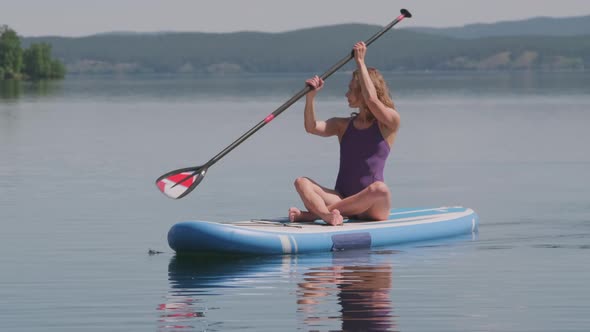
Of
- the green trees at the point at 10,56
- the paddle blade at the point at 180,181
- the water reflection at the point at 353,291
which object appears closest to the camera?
the water reflection at the point at 353,291

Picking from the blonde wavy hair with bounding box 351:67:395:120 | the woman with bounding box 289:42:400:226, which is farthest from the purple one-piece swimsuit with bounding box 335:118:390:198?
the blonde wavy hair with bounding box 351:67:395:120

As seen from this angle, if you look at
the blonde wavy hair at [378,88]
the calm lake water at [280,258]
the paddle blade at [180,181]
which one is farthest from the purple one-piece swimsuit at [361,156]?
the paddle blade at [180,181]

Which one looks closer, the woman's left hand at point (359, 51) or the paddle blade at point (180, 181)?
the woman's left hand at point (359, 51)

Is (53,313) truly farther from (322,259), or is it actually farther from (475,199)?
(475,199)

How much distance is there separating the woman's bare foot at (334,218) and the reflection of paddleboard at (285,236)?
53mm

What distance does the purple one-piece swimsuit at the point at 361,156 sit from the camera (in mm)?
14273

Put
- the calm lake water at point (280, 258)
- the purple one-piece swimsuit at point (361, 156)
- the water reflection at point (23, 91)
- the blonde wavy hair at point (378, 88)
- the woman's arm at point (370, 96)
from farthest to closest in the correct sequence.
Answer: the water reflection at point (23, 91), the purple one-piece swimsuit at point (361, 156), the blonde wavy hair at point (378, 88), the woman's arm at point (370, 96), the calm lake water at point (280, 258)

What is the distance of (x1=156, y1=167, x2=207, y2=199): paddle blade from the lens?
15.3 m

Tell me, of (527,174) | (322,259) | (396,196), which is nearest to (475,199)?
(396,196)

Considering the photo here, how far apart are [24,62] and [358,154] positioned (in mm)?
153647

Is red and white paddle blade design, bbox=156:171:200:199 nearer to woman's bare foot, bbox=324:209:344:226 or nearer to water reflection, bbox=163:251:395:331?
water reflection, bbox=163:251:395:331

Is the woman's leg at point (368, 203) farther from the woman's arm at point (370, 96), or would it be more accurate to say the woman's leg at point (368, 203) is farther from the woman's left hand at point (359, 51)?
the woman's left hand at point (359, 51)

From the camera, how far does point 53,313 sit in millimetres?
11094

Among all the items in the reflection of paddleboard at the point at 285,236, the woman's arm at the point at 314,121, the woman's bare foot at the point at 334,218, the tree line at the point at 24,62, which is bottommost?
the reflection of paddleboard at the point at 285,236
